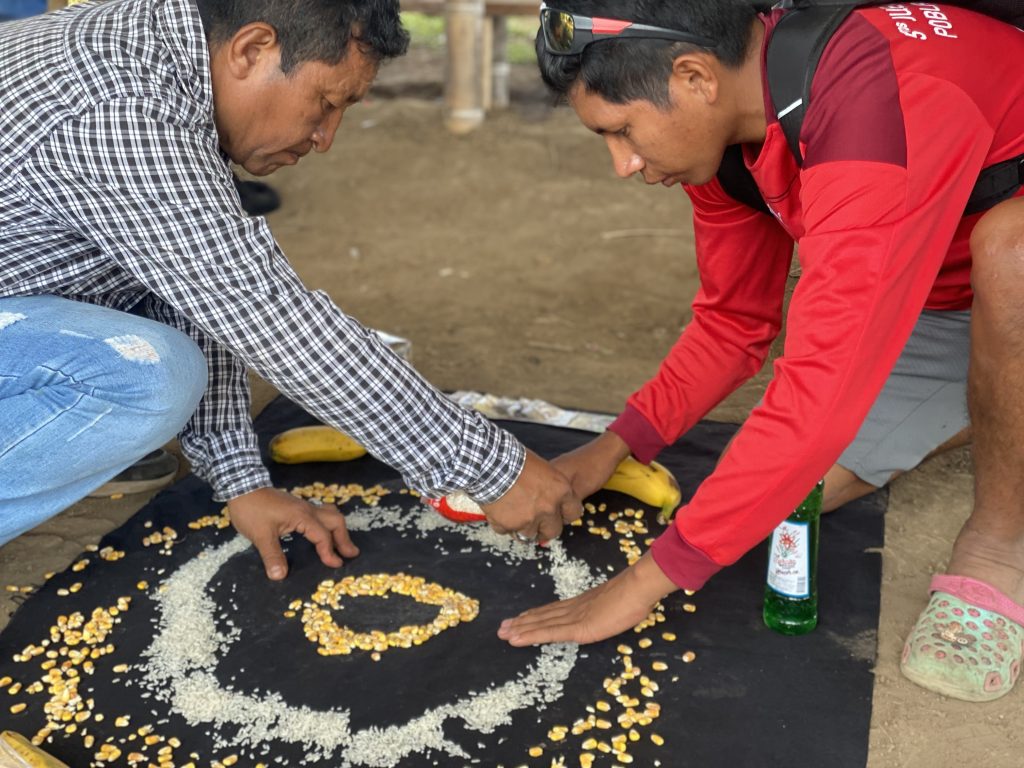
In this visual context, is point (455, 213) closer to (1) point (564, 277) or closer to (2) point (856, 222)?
(1) point (564, 277)

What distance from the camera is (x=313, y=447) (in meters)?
3.23

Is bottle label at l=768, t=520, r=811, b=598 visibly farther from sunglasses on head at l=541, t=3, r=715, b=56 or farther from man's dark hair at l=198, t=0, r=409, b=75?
man's dark hair at l=198, t=0, r=409, b=75

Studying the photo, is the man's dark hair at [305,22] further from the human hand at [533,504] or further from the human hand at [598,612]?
the human hand at [598,612]

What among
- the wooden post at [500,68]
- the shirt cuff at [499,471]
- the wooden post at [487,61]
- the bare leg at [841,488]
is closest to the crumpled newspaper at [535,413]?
the bare leg at [841,488]

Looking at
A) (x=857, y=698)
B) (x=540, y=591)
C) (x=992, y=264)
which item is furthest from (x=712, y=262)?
(x=857, y=698)

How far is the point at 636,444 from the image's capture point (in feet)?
9.55

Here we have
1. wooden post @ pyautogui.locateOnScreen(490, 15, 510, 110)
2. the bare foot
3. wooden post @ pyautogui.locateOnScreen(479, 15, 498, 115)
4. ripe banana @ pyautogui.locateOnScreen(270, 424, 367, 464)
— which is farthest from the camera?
wooden post @ pyautogui.locateOnScreen(490, 15, 510, 110)

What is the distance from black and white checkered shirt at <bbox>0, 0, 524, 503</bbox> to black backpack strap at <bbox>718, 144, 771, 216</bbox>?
31.2 inches

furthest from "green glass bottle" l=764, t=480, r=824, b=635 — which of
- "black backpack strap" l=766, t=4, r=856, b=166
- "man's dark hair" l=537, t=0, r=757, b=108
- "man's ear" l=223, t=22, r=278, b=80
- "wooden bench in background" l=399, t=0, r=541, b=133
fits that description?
"wooden bench in background" l=399, t=0, r=541, b=133

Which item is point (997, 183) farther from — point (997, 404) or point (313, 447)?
point (313, 447)

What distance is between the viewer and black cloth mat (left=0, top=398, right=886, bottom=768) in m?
2.17

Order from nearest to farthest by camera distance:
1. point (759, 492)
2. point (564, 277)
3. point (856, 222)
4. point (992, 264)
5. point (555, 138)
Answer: point (856, 222)
point (759, 492)
point (992, 264)
point (564, 277)
point (555, 138)

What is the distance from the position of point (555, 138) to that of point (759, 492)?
17.9 ft

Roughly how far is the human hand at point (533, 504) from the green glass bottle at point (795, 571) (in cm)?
51
